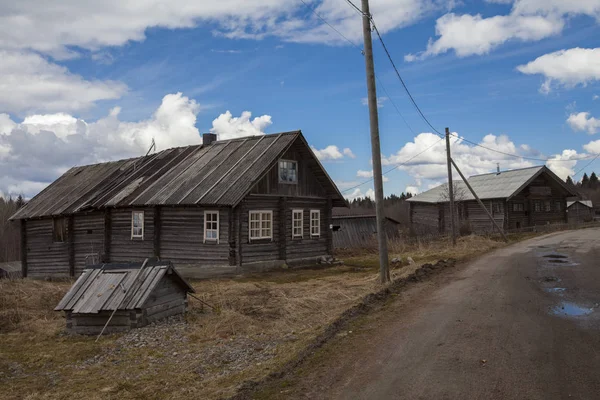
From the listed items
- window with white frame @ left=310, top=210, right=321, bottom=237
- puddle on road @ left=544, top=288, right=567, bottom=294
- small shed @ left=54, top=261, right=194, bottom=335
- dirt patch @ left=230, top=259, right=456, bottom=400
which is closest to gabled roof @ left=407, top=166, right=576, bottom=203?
window with white frame @ left=310, top=210, right=321, bottom=237

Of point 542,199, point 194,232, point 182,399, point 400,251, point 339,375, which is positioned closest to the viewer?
point 182,399

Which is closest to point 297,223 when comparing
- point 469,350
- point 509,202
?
point 469,350

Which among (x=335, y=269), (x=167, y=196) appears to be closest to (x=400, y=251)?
(x=335, y=269)

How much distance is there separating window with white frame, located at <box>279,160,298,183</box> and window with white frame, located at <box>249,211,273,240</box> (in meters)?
2.01

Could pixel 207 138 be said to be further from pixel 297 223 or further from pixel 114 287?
pixel 114 287

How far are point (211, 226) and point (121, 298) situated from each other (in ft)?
35.0

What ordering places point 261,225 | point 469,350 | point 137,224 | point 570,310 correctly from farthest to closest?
1. point 137,224
2. point 261,225
3. point 570,310
4. point 469,350

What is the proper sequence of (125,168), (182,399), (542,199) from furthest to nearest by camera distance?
(542,199), (125,168), (182,399)

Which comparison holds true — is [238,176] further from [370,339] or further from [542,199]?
[542,199]

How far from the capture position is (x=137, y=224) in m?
22.9

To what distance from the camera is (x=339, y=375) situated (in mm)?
6484

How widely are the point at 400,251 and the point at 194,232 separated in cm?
1205

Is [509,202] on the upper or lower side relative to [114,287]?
upper

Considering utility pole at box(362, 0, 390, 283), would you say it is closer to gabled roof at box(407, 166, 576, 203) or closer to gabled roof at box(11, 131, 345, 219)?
gabled roof at box(11, 131, 345, 219)
